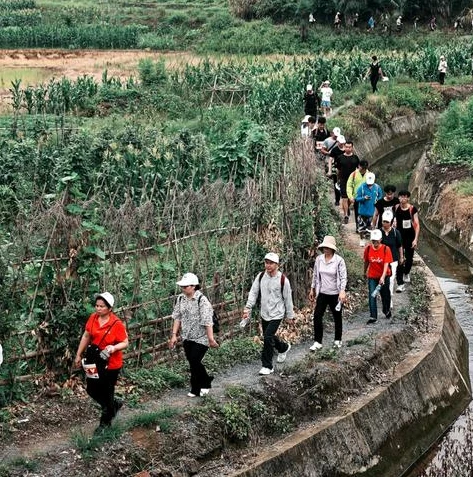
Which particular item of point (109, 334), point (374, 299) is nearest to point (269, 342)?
point (109, 334)

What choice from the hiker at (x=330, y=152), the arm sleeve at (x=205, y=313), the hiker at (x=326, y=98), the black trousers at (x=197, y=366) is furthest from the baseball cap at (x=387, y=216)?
the hiker at (x=326, y=98)

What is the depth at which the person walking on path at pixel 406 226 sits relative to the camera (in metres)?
16.6

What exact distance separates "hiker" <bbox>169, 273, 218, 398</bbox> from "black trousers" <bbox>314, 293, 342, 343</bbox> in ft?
7.91

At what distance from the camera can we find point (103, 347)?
1032cm

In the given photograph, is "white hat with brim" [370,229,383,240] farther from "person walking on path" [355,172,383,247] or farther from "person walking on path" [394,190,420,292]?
"person walking on path" [355,172,383,247]

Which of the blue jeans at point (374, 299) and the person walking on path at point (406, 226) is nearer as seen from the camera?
the blue jeans at point (374, 299)

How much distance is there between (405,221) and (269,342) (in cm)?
500

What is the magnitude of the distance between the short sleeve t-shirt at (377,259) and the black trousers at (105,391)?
5478 millimetres

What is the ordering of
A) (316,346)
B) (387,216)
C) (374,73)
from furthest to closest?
(374,73), (387,216), (316,346)

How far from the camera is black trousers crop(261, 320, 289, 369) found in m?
12.5

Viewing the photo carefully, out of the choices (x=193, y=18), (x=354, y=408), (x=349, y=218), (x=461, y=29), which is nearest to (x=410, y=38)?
(x=461, y=29)

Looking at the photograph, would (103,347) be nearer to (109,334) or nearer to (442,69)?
(109,334)

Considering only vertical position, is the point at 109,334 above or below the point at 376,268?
above

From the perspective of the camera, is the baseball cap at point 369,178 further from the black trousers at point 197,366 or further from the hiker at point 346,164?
the black trousers at point 197,366
